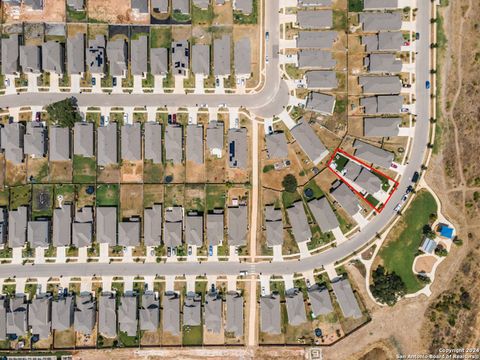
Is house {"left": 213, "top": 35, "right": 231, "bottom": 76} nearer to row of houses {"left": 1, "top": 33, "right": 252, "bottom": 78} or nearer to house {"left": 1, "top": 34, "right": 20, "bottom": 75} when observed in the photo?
row of houses {"left": 1, "top": 33, "right": 252, "bottom": 78}

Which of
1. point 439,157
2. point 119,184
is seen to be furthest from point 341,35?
point 119,184

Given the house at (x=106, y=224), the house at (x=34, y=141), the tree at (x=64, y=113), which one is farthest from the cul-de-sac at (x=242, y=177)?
the tree at (x=64, y=113)

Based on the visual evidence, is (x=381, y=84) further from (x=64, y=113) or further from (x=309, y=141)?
(x=64, y=113)

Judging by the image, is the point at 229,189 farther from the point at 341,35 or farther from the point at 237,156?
the point at 341,35

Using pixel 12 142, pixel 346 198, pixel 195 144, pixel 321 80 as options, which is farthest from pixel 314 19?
pixel 12 142

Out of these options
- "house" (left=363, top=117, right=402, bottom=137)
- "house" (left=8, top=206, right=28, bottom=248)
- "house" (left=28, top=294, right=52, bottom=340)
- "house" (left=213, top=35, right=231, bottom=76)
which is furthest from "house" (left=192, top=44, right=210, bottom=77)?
"house" (left=28, top=294, right=52, bottom=340)

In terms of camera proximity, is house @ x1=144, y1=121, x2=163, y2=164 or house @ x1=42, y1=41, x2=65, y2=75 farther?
house @ x1=144, y1=121, x2=163, y2=164

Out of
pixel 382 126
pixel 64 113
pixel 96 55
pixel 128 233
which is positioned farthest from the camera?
→ pixel 382 126
